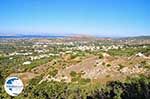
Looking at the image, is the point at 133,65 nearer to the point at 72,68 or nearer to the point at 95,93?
the point at 72,68

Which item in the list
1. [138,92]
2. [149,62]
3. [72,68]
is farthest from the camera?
[72,68]

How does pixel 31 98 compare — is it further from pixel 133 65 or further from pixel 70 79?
pixel 133 65

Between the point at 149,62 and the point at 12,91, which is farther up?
the point at 12,91

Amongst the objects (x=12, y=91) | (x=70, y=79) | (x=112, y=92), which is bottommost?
(x=70, y=79)

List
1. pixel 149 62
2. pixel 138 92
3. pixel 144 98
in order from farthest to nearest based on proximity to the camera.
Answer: pixel 149 62 < pixel 138 92 < pixel 144 98

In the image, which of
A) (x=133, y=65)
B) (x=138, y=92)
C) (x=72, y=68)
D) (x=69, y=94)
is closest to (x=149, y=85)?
(x=138, y=92)

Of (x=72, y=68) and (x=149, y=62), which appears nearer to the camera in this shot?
(x=149, y=62)

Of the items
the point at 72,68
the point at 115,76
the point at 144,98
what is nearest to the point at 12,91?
the point at 144,98
